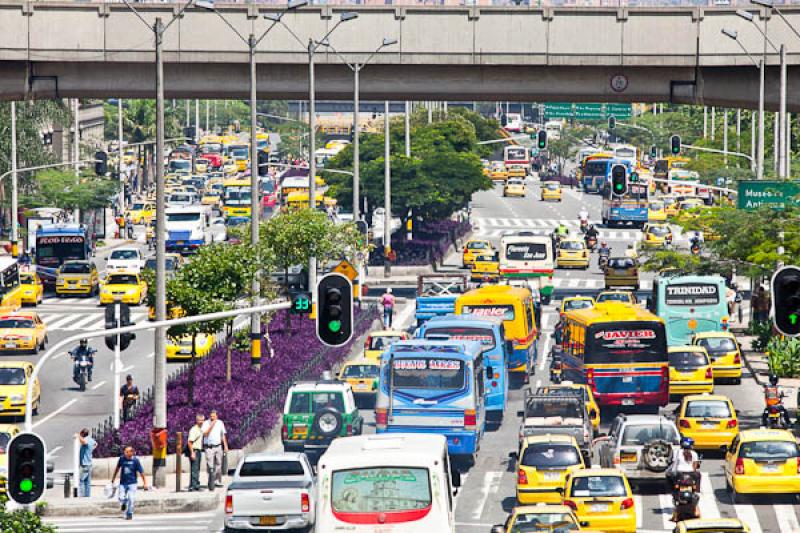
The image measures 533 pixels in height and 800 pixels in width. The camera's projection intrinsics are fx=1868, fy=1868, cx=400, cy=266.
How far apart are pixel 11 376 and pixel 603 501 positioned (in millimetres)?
21029

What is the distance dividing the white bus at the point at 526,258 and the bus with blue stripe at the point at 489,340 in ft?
84.9

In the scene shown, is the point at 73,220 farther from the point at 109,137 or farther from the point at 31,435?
the point at 31,435

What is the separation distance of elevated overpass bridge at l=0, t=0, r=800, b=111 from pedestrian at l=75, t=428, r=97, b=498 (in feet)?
81.9

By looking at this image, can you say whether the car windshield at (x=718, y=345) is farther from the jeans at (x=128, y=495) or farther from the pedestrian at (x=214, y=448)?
the jeans at (x=128, y=495)

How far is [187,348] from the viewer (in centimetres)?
5959

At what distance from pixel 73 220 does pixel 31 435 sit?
97609mm

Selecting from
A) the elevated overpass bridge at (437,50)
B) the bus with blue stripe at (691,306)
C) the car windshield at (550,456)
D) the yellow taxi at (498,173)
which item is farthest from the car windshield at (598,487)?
the yellow taxi at (498,173)

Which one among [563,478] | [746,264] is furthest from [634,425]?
[746,264]

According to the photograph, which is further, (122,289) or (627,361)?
(122,289)

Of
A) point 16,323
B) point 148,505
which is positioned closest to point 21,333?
point 16,323

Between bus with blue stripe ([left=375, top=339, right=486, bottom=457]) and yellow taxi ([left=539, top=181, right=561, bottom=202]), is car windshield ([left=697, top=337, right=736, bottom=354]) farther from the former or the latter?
yellow taxi ([left=539, top=181, right=561, bottom=202])

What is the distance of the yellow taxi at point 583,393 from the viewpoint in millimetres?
42500

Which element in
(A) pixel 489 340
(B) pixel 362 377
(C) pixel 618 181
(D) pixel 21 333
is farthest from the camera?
(C) pixel 618 181

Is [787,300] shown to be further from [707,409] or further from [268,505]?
[707,409]
